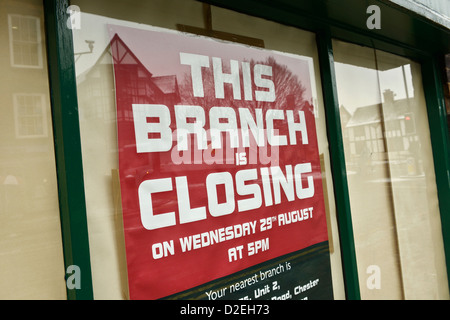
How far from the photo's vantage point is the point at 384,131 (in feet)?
10.9

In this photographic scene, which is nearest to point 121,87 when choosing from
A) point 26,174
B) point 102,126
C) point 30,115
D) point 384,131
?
point 102,126

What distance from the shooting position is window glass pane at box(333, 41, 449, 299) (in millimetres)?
2996

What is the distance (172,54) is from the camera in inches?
80.4

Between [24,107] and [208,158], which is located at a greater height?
[24,107]

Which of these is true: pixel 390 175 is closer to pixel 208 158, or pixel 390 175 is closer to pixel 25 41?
pixel 208 158

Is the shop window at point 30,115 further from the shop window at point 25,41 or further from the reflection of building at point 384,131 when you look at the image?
the reflection of building at point 384,131

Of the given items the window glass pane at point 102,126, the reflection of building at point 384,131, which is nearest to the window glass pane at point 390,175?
the reflection of building at point 384,131

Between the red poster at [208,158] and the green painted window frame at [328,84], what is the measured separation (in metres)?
0.20

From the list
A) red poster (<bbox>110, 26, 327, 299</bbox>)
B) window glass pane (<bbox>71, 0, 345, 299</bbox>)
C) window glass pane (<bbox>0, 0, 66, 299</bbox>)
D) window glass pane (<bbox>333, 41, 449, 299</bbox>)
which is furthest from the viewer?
window glass pane (<bbox>333, 41, 449, 299</bbox>)

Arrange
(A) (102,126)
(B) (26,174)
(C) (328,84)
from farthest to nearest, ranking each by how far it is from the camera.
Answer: (C) (328,84)
(A) (102,126)
(B) (26,174)

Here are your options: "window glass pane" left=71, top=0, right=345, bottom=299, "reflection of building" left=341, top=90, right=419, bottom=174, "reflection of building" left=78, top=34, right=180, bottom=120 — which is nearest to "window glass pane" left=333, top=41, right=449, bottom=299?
"reflection of building" left=341, top=90, right=419, bottom=174

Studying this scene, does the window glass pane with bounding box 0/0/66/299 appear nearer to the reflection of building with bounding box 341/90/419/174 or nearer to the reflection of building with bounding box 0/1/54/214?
the reflection of building with bounding box 0/1/54/214

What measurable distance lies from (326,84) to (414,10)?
0.75 metres

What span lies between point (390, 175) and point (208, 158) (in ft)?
6.32
